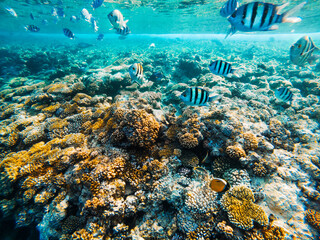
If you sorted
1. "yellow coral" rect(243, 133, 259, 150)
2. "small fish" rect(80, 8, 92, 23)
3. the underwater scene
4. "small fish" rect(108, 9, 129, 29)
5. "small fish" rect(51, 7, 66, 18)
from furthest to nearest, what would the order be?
"small fish" rect(51, 7, 66, 18) < "small fish" rect(80, 8, 92, 23) < "small fish" rect(108, 9, 129, 29) < "yellow coral" rect(243, 133, 259, 150) < the underwater scene

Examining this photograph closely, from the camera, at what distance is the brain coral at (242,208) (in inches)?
95.2

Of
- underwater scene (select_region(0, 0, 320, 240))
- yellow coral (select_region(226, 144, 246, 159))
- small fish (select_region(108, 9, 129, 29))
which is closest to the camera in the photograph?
underwater scene (select_region(0, 0, 320, 240))

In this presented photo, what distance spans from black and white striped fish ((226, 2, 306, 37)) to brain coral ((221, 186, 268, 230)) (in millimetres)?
2917

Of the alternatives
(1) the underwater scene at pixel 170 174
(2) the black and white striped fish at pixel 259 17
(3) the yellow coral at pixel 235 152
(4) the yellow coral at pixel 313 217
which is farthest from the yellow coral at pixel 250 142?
(2) the black and white striped fish at pixel 259 17

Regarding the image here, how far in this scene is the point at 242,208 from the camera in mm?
2545

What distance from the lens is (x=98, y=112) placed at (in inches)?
190

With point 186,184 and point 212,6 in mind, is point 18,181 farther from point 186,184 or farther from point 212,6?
point 212,6

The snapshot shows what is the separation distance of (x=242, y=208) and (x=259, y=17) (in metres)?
3.26

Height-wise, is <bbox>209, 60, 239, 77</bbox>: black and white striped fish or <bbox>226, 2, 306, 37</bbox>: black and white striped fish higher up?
<bbox>226, 2, 306, 37</bbox>: black and white striped fish

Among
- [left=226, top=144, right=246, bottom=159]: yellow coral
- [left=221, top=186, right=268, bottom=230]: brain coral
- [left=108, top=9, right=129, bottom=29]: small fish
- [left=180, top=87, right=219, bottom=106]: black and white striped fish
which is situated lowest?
[left=221, top=186, right=268, bottom=230]: brain coral

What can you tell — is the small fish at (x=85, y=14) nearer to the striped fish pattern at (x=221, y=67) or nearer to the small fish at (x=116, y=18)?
the small fish at (x=116, y=18)

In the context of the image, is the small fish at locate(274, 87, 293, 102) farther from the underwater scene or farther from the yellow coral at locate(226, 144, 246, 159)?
the yellow coral at locate(226, 144, 246, 159)

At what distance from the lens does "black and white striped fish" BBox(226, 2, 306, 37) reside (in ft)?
6.04

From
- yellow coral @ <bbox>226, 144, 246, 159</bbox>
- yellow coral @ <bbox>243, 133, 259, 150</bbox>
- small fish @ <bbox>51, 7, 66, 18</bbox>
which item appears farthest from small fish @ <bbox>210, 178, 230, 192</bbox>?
small fish @ <bbox>51, 7, 66, 18</bbox>
